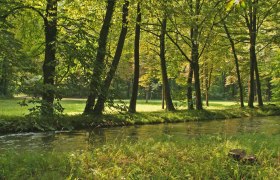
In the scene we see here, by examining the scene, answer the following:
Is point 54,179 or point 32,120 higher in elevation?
point 32,120

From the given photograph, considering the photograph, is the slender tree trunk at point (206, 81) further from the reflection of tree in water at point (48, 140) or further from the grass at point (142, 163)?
the grass at point (142, 163)

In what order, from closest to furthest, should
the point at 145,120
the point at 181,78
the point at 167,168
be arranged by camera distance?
1. the point at 167,168
2. the point at 145,120
3. the point at 181,78

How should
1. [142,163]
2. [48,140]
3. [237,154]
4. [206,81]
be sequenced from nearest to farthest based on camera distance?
[142,163] → [237,154] → [48,140] → [206,81]

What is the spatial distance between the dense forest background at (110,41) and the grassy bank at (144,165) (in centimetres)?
152

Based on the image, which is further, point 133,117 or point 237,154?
point 133,117

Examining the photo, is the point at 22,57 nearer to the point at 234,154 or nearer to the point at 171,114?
the point at 234,154

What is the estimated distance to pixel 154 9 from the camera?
2258 centimetres

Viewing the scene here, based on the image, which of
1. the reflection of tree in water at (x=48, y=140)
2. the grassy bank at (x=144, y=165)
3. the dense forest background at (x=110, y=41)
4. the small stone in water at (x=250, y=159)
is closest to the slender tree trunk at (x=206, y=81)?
the dense forest background at (x=110, y=41)

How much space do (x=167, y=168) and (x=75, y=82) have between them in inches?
107

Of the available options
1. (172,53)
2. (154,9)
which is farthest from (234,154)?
(172,53)

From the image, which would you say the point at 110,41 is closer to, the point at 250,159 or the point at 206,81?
the point at 206,81

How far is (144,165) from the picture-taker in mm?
8359

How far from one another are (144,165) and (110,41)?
2504cm

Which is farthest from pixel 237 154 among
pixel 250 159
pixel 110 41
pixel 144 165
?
pixel 110 41
